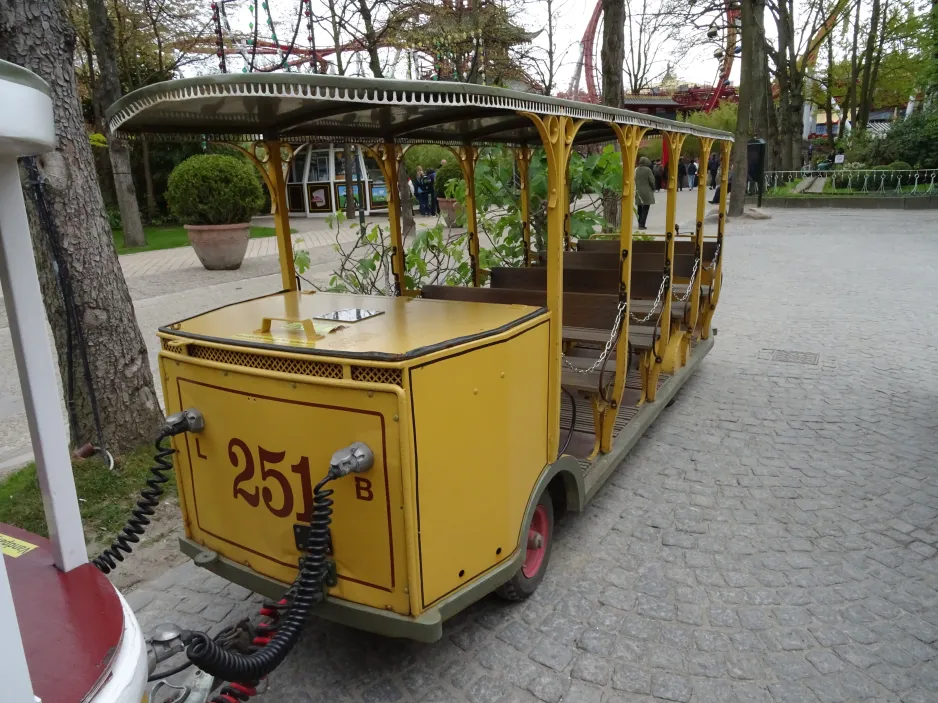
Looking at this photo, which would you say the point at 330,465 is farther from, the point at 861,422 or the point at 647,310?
the point at 861,422

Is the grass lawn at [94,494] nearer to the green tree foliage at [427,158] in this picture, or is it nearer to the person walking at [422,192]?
the person walking at [422,192]

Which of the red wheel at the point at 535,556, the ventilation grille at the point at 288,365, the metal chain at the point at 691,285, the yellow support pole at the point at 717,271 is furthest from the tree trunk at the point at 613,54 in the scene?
the ventilation grille at the point at 288,365

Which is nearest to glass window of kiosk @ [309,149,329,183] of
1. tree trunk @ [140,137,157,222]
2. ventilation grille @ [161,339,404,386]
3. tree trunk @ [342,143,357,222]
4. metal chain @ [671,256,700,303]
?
tree trunk @ [342,143,357,222]

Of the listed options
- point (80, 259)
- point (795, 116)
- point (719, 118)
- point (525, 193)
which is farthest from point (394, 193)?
point (719, 118)

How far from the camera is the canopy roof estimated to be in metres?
2.39

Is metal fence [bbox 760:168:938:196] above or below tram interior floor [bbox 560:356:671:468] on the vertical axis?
above

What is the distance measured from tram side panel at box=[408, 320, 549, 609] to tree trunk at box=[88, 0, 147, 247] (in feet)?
42.3

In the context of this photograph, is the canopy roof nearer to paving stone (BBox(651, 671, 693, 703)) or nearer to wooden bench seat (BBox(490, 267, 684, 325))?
wooden bench seat (BBox(490, 267, 684, 325))

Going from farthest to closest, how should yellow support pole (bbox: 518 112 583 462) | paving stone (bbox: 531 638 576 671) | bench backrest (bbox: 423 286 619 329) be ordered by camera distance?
1. bench backrest (bbox: 423 286 619 329)
2. yellow support pole (bbox: 518 112 583 462)
3. paving stone (bbox: 531 638 576 671)

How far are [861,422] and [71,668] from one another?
5658 mm

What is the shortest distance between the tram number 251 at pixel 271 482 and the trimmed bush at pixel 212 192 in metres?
12.2

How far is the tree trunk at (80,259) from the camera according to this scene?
3.97 meters

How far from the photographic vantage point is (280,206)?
410 cm

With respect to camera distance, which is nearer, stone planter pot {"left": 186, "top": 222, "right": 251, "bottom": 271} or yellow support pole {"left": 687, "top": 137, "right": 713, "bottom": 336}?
yellow support pole {"left": 687, "top": 137, "right": 713, "bottom": 336}
